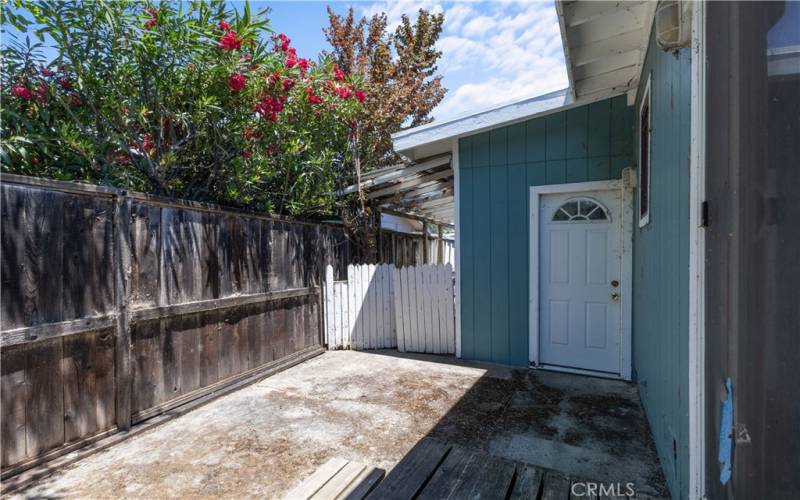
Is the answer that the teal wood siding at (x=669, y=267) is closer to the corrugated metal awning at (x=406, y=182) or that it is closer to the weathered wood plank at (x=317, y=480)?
the weathered wood plank at (x=317, y=480)

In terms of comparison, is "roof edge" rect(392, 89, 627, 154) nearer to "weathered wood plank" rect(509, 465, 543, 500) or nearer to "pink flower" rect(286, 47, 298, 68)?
"pink flower" rect(286, 47, 298, 68)

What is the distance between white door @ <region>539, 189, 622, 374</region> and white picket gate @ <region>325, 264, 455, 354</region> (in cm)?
123

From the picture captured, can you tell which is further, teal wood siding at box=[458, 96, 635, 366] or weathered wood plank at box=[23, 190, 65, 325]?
teal wood siding at box=[458, 96, 635, 366]

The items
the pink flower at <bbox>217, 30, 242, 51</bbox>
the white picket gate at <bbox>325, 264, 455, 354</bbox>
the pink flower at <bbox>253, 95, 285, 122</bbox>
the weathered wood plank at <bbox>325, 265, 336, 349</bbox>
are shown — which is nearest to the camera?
the pink flower at <bbox>217, 30, 242, 51</bbox>

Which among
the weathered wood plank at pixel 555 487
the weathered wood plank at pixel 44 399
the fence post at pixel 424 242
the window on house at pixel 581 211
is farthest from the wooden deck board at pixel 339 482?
the fence post at pixel 424 242

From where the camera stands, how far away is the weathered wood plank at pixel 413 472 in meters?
2.08

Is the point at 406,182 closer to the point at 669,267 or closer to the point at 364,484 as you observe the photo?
the point at 669,267

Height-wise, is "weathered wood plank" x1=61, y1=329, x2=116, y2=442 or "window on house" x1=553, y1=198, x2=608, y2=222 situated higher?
"window on house" x1=553, y1=198, x2=608, y2=222

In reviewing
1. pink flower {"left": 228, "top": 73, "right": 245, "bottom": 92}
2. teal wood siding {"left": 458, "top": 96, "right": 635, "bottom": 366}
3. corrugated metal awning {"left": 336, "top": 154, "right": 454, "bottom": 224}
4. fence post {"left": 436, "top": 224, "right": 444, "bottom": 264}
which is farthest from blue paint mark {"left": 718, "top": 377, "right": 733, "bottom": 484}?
fence post {"left": 436, "top": 224, "right": 444, "bottom": 264}

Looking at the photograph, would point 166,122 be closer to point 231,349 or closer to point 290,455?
point 231,349

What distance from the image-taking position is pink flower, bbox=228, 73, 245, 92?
3492 mm

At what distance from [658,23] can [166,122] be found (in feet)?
12.7

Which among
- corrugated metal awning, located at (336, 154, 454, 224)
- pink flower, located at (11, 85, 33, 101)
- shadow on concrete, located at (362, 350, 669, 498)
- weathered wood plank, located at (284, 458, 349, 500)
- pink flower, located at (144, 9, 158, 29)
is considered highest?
pink flower, located at (144, 9, 158, 29)

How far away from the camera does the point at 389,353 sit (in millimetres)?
5336
